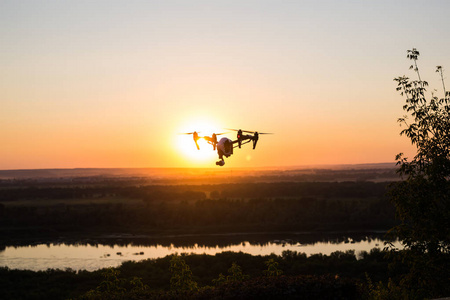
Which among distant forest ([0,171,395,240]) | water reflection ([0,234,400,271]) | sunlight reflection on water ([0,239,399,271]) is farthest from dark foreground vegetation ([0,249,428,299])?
distant forest ([0,171,395,240])

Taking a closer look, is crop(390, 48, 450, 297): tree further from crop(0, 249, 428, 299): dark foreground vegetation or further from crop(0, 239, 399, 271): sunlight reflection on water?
crop(0, 239, 399, 271): sunlight reflection on water

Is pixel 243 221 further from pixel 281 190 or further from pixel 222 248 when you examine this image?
pixel 281 190

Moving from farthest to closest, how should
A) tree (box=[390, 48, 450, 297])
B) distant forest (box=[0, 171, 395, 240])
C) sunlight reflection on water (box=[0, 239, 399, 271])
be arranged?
1. distant forest (box=[0, 171, 395, 240])
2. sunlight reflection on water (box=[0, 239, 399, 271])
3. tree (box=[390, 48, 450, 297])

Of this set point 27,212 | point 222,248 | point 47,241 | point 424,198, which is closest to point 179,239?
point 222,248

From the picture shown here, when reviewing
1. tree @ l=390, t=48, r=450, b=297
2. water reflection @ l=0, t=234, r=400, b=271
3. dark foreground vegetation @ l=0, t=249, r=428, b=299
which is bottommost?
water reflection @ l=0, t=234, r=400, b=271

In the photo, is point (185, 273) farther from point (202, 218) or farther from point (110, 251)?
point (202, 218)

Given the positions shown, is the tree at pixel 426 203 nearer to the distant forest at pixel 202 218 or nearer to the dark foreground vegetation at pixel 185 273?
the dark foreground vegetation at pixel 185 273

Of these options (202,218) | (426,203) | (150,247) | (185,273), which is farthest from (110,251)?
(426,203)

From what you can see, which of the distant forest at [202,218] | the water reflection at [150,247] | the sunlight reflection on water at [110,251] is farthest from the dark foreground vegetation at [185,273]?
the distant forest at [202,218]
